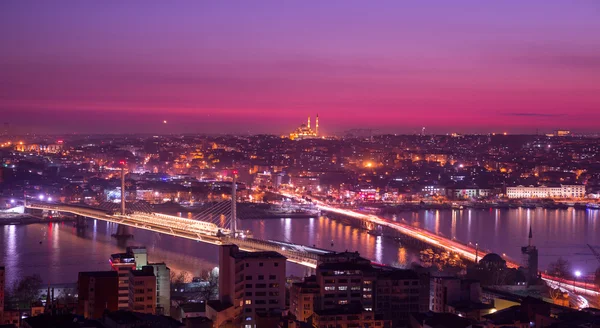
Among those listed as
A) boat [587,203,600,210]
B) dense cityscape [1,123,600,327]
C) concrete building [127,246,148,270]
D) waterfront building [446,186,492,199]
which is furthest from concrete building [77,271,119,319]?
waterfront building [446,186,492,199]

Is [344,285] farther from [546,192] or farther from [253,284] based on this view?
[546,192]

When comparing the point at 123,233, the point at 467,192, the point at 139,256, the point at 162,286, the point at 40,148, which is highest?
the point at 40,148

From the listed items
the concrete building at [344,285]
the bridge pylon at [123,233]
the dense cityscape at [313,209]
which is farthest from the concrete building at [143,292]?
the bridge pylon at [123,233]

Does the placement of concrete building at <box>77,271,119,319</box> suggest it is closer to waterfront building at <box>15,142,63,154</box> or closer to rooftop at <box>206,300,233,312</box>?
rooftop at <box>206,300,233,312</box>

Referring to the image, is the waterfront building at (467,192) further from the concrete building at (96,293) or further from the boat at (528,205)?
the concrete building at (96,293)

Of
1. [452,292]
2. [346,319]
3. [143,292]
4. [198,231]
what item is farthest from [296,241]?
[346,319]
